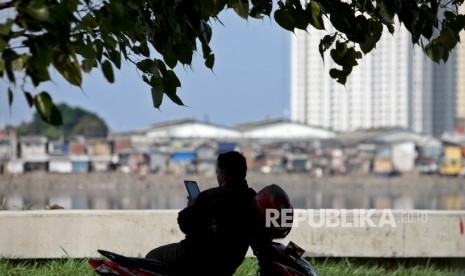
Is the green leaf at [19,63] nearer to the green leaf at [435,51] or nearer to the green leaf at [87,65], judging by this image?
the green leaf at [87,65]

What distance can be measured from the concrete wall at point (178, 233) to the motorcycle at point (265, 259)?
3.59 metres

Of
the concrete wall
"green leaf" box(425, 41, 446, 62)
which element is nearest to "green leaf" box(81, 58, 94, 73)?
"green leaf" box(425, 41, 446, 62)

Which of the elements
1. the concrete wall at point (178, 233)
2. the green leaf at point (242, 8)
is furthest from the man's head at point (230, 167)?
the concrete wall at point (178, 233)

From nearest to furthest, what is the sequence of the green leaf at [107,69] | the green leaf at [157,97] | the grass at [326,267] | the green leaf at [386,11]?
the green leaf at [107,69], the green leaf at [157,97], the green leaf at [386,11], the grass at [326,267]

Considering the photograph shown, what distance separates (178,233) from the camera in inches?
381

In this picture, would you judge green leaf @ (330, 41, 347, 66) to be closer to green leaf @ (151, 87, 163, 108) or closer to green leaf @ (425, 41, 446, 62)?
green leaf @ (425, 41, 446, 62)

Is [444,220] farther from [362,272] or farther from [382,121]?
[382,121]

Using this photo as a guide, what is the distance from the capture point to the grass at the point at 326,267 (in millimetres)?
8766

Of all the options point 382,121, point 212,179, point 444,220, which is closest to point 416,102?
point 382,121

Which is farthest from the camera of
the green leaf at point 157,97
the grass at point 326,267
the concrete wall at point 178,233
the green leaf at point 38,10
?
the concrete wall at point 178,233

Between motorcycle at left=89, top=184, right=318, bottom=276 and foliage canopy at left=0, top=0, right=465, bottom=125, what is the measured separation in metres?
0.61

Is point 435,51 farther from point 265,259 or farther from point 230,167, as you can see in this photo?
point 265,259

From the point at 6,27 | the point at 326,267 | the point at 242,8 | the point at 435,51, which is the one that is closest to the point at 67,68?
the point at 6,27

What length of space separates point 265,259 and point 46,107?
1.67 meters
